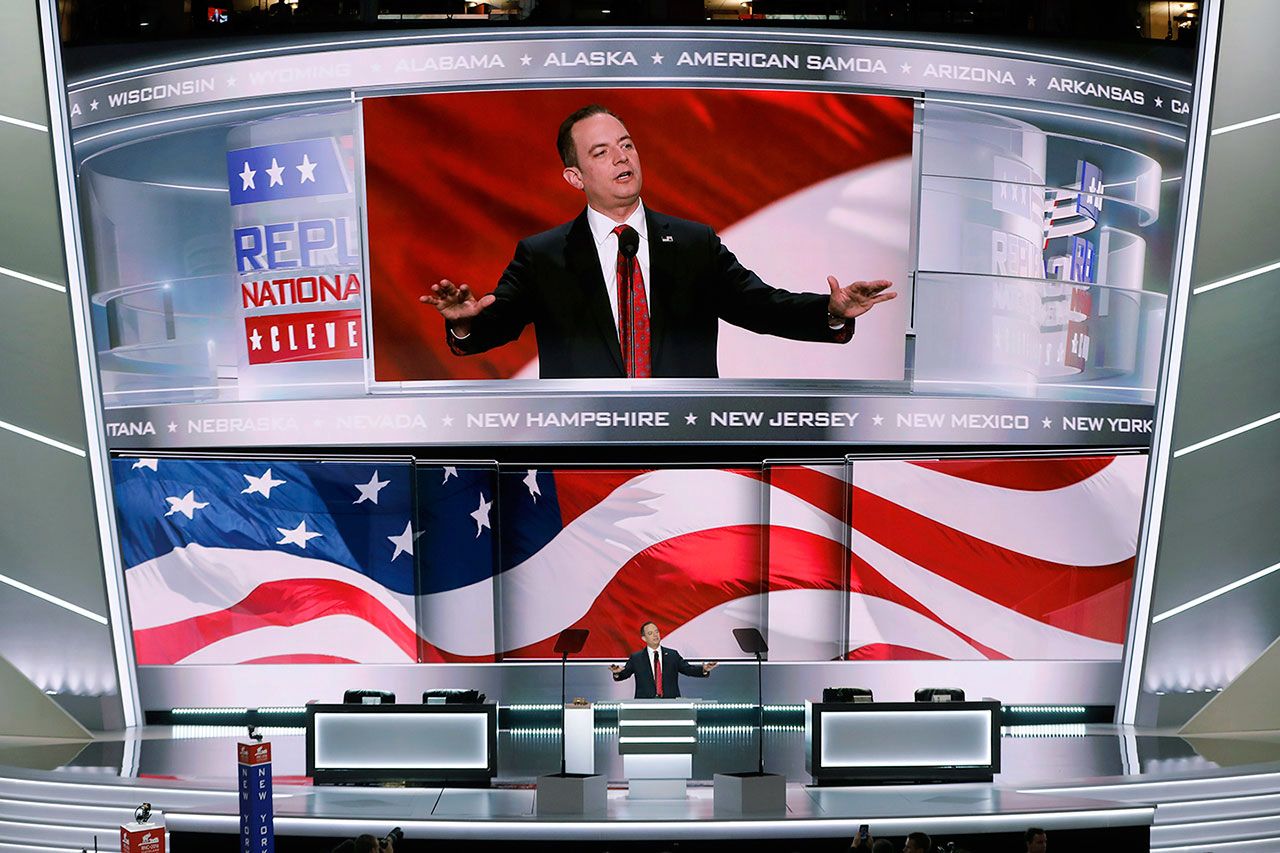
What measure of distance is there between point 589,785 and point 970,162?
787 centimetres

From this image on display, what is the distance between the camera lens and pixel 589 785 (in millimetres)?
11055

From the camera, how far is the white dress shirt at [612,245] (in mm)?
15234

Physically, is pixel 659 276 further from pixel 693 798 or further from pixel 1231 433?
pixel 1231 433

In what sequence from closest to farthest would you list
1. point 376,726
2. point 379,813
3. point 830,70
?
point 379,813, point 376,726, point 830,70

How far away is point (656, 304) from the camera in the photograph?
15297 millimetres

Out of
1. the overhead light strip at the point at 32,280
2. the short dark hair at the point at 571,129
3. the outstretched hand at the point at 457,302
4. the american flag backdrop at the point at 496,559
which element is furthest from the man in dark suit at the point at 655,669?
the overhead light strip at the point at 32,280

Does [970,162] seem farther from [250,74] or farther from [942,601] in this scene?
[250,74]

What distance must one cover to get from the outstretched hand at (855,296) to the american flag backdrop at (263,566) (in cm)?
506

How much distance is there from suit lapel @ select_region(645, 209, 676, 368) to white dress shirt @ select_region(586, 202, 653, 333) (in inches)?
2.1

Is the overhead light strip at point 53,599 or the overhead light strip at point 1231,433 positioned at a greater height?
the overhead light strip at point 1231,433

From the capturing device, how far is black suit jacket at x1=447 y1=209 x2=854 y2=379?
1523 centimetres

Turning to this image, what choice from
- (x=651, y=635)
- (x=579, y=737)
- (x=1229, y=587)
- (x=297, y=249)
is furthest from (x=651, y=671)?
(x=1229, y=587)

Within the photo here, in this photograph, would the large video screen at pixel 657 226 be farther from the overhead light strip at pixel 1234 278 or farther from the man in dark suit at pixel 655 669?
the overhead light strip at pixel 1234 278

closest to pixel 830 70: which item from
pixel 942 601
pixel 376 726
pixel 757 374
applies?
pixel 757 374
